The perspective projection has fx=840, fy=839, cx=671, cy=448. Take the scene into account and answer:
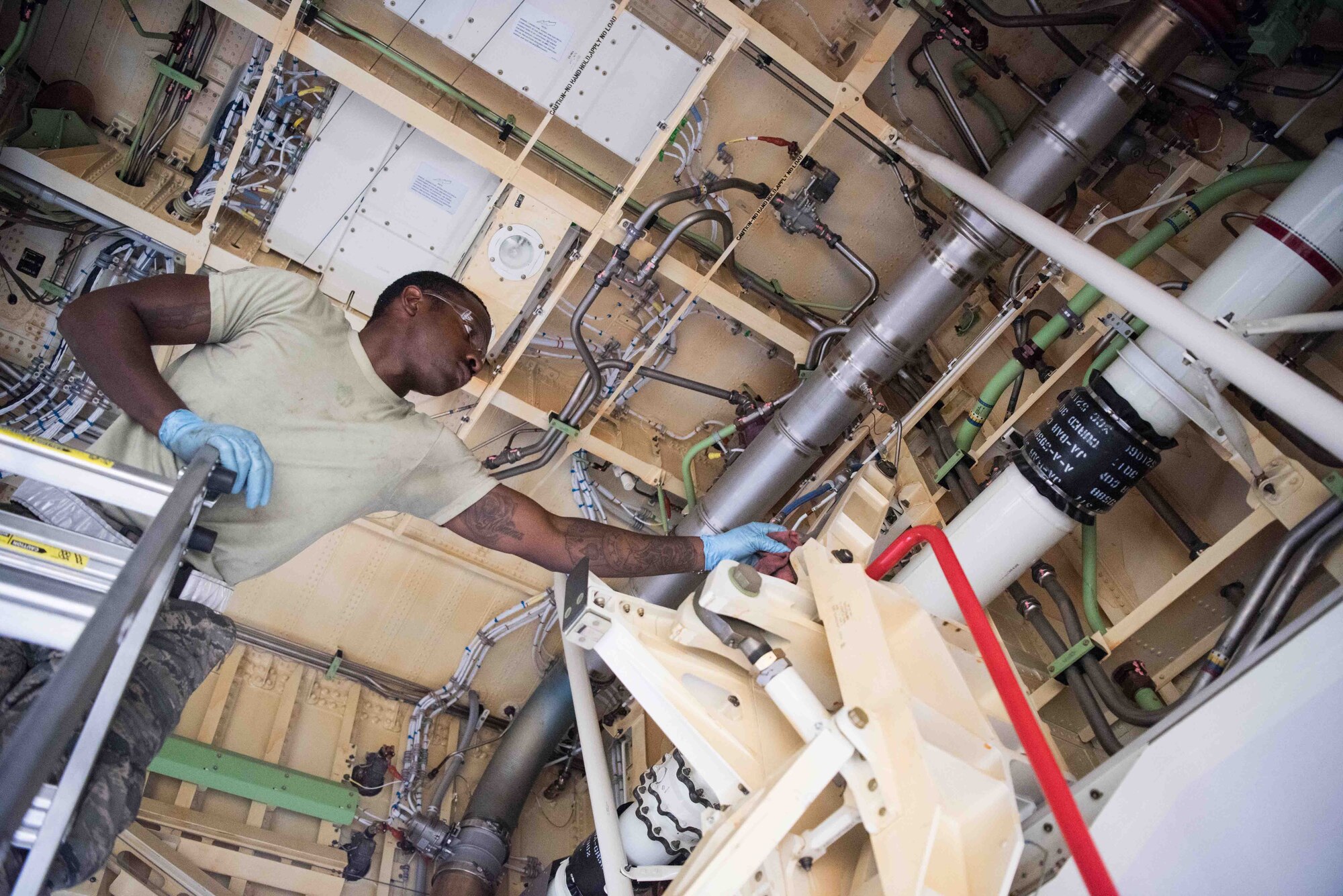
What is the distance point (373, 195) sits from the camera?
311 centimetres

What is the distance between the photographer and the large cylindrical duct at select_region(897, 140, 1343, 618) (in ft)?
6.15

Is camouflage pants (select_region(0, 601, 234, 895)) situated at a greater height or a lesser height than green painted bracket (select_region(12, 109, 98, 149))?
lesser

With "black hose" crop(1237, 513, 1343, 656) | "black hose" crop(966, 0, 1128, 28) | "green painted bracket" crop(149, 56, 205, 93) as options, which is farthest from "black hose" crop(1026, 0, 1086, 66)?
"green painted bracket" crop(149, 56, 205, 93)

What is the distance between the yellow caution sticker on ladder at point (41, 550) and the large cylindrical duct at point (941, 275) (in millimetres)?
2270

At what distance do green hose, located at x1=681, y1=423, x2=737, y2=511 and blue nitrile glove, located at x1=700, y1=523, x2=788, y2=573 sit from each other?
121 cm

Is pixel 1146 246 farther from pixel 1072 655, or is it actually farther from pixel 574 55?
pixel 574 55

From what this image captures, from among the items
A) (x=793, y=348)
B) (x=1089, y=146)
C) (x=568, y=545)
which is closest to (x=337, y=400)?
(x=568, y=545)

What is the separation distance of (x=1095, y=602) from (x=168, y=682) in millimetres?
2166

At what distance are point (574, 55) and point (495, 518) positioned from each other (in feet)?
5.65

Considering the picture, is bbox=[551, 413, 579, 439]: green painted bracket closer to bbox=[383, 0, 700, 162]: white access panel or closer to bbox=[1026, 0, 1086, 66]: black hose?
bbox=[383, 0, 700, 162]: white access panel

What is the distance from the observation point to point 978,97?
333cm

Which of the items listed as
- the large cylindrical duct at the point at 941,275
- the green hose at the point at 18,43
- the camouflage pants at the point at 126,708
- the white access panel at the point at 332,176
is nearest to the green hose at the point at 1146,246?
the large cylindrical duct at the point at 941,275

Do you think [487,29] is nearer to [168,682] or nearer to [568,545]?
[568,545]

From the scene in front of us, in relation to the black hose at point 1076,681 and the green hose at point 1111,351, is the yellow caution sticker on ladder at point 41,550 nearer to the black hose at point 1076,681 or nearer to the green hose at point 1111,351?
the black hose at point 1076,681
